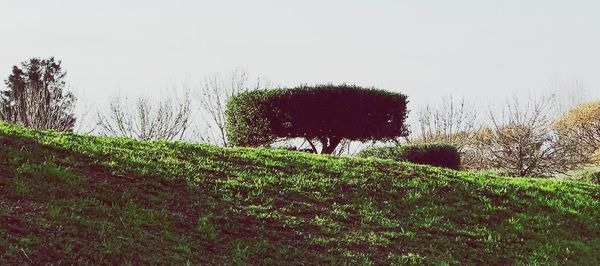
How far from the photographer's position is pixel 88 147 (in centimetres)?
934

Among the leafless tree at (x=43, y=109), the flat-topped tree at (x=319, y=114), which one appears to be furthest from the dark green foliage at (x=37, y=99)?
the flat-topped tree at (x=319, y=114)

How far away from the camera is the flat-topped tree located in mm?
16719

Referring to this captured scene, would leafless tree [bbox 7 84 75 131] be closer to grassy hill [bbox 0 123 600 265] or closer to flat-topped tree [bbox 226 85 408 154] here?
flat-topped tree [bbox 226 85 408 154]

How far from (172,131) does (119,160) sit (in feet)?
52.8

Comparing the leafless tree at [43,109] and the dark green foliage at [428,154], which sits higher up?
the leafless tree at [43,109]

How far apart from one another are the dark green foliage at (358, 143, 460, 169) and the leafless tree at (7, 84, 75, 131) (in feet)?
45.2

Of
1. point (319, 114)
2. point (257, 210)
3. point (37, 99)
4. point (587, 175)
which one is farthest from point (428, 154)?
point (37, 99)

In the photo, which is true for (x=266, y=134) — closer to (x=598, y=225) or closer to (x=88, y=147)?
(x=88, y=147)

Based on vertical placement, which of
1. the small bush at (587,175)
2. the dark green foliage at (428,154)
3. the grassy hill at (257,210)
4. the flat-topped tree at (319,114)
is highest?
the flat-topped tree at (319,114)

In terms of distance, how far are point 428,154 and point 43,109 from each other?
15706 mm

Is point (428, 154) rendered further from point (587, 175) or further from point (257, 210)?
point (257, 210)

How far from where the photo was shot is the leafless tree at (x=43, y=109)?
23.5 meters

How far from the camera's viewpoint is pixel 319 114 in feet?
55.3

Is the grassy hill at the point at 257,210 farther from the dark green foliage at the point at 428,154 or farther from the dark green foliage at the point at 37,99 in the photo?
the dark green foliage at the point at 37,99
